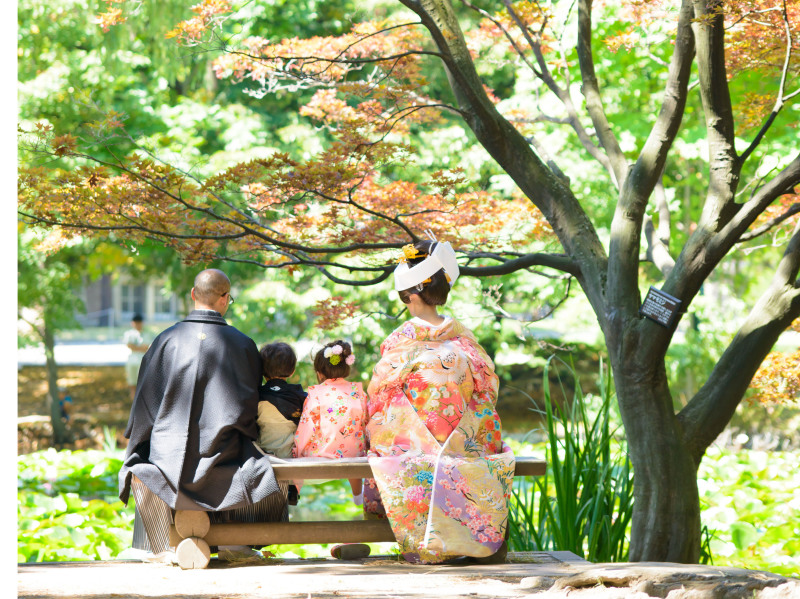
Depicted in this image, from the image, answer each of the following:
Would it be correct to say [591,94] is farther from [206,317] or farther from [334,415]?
[206,317]

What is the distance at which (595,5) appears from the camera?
6.54 meters

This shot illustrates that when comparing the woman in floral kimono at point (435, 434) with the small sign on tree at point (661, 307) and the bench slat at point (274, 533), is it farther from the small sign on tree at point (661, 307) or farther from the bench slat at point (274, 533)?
the small sign on tree at point (661, 307)

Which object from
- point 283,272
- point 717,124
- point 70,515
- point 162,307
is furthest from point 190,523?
point 162,307

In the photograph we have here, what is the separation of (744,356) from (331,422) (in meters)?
1.97

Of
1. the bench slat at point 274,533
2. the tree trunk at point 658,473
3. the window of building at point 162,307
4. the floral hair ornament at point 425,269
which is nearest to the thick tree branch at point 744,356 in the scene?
the tree trunk at point 658,473

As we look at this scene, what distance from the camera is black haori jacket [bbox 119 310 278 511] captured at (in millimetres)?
3248

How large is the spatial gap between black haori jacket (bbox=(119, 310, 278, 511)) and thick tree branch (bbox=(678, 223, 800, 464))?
6.77 feet

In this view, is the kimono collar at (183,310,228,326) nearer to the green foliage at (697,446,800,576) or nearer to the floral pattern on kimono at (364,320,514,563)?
the floral pattern on kimono at (364,320,514,563)

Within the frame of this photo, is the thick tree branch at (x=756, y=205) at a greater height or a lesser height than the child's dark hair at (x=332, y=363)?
greater

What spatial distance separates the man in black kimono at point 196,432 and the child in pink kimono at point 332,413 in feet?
0.71

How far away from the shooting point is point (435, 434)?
3.34 meters

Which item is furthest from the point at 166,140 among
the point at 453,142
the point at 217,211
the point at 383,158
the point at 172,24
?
the point at 383,158

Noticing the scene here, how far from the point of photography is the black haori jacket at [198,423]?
3248 millimetres

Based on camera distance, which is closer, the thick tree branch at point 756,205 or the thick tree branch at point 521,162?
the thick tree branch at point 756,205
